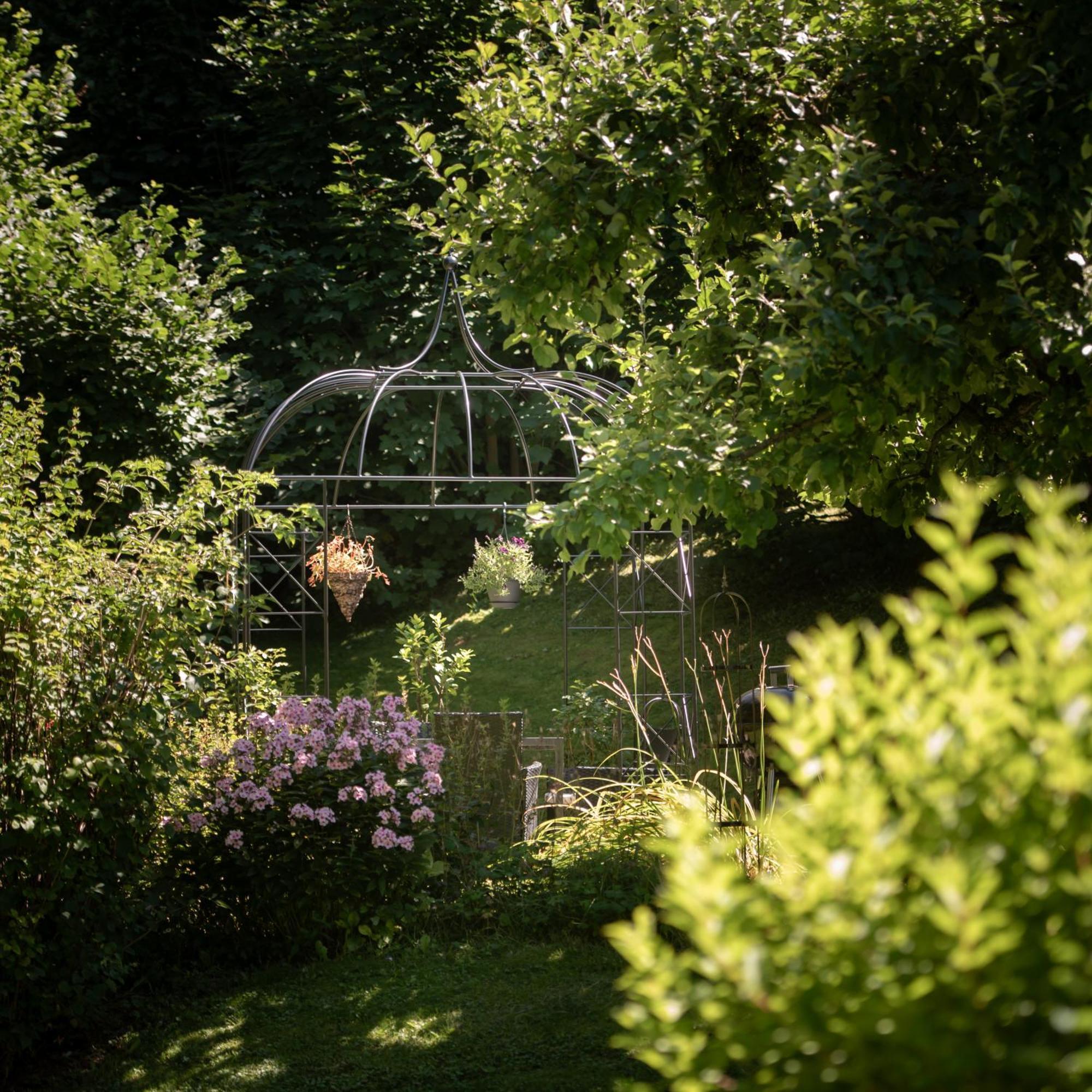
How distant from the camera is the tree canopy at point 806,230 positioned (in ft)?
9.64

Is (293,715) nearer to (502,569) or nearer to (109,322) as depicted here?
(109,322)

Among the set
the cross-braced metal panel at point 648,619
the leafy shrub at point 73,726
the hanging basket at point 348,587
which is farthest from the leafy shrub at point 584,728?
the leafy shrub at point 73,726

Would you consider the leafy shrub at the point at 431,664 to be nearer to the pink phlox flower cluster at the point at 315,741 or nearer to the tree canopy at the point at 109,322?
the pink phlox flower cluster at the point at 315,741

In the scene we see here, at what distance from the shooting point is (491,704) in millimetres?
9406

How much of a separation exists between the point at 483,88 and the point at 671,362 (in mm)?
1067

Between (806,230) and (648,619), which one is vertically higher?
(806,230)

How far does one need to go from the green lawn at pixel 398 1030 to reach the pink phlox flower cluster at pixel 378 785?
63cm

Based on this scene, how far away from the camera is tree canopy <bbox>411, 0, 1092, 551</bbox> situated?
2.94 m

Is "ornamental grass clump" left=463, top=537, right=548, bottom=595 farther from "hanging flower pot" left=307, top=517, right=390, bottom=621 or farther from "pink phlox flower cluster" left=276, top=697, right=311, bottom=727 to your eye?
"pink phlox flower cluster" left=276, top=697, right=311, bottom=727

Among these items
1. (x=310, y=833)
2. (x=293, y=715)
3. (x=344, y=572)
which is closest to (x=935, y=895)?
(x=310, y=833)

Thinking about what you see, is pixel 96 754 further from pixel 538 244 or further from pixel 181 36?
pixel 181 36

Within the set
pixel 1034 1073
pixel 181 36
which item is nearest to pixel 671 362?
pixel 1034 1073

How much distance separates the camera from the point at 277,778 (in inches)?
179

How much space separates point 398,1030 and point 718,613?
6513mm
